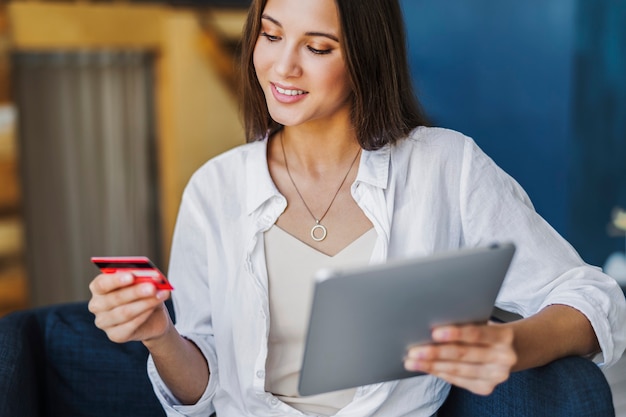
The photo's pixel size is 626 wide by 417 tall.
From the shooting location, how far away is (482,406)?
5.10 ft

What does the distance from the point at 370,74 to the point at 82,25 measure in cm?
343

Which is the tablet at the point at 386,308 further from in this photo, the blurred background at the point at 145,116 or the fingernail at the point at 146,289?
the blurred background at the point at 145,116

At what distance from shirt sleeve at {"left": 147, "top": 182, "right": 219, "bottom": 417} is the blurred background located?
78.2 inches

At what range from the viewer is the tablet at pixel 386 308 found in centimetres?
107

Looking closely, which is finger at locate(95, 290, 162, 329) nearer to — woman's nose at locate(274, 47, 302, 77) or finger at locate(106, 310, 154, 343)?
finger at locate(106, 310, 154, 343)

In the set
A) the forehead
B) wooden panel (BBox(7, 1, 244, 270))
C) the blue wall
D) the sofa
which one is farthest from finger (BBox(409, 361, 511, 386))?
wooden panel (BBox(7, 1, 244, 270))

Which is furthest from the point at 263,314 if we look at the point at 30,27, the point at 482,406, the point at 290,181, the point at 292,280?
the point at 30,27

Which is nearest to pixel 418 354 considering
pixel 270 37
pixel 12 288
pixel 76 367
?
pixel 270 37

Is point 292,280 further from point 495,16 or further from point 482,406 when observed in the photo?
point 495,16

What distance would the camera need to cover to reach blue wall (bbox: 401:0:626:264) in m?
3.18

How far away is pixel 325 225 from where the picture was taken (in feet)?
5.10

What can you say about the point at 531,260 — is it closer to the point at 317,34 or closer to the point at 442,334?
the point at 442,334

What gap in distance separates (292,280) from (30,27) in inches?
135

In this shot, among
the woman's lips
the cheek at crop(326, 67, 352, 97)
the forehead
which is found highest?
the forehead
